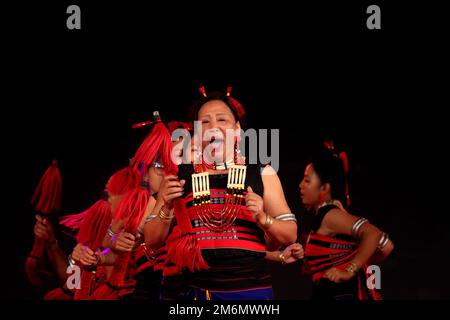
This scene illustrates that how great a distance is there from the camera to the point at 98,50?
4.25 metres

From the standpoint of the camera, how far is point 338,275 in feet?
12.3

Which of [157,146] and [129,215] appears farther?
[129,215]

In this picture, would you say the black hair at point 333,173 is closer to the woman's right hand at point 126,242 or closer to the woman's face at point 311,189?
the woman's face at point 311,189

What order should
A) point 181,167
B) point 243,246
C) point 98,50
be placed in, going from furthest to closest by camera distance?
1. point 98,50
2. point 181,167
3. point 243,246

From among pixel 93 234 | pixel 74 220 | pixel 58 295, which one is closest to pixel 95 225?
pixel 93 234

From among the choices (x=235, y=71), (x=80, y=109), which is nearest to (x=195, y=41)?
(x=235, y=71)

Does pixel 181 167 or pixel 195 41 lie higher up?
pixel 195 41

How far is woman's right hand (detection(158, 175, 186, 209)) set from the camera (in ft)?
9.60

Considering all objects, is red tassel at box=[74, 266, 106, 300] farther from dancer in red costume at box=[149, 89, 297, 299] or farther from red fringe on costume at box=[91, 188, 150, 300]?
dancer in red costume at box=[149, 89, 297, 299]

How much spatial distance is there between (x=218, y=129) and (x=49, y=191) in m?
2.00

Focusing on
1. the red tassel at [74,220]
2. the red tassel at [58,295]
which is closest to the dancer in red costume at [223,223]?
the red tassel at [74,220]

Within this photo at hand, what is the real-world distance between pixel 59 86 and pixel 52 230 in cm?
109

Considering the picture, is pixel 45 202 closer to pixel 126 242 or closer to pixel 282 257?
pixel 126 242

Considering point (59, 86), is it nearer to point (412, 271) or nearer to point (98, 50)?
point (98, 50)
